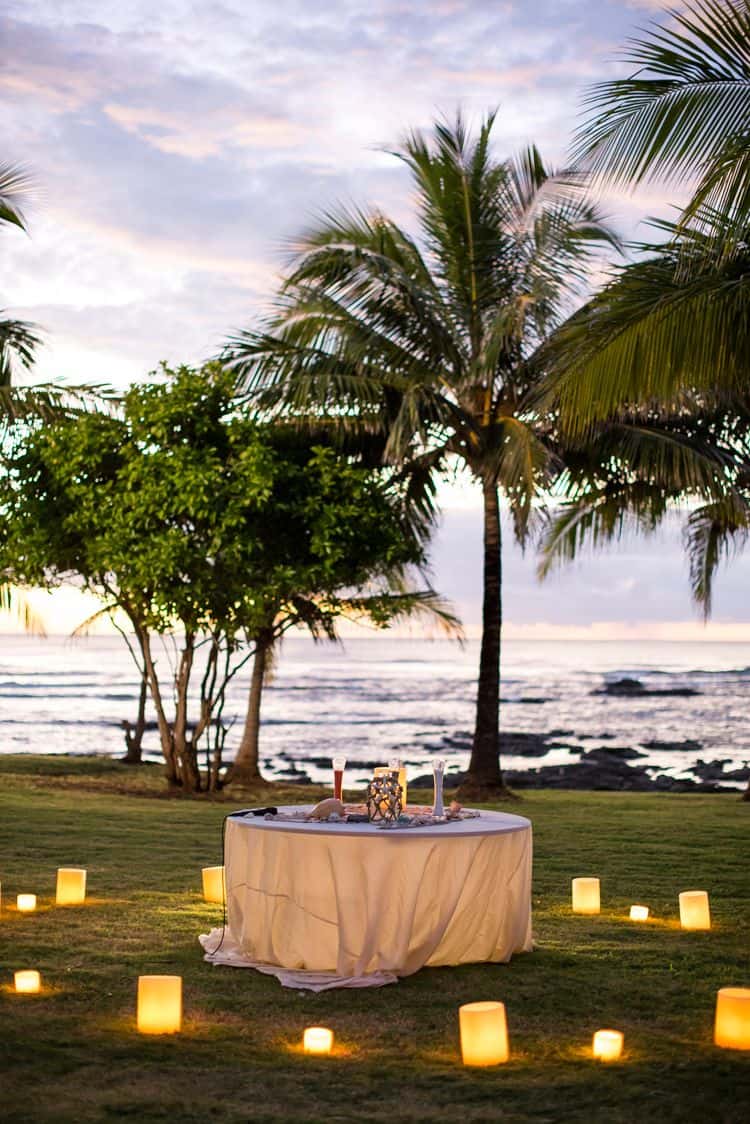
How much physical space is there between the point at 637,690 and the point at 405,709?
16.3 m

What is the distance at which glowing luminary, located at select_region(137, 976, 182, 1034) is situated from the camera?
426 centimetres

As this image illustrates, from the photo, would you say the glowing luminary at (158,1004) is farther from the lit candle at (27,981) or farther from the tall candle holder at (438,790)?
the tall candle holder at (438,790)

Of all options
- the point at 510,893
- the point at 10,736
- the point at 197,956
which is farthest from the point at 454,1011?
the point at 10,736

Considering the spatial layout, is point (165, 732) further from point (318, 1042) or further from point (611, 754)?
point (611, 754)

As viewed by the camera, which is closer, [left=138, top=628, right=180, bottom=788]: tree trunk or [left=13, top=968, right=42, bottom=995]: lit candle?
[left=13, top=968, right=42, bottom=995]: lit candle

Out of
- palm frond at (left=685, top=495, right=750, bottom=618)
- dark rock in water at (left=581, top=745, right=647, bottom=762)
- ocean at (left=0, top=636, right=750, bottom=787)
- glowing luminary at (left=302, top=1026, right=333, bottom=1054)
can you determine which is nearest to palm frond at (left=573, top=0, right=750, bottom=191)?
glowing luminary at (left=302, top=1026, right=333, bottom=1054)

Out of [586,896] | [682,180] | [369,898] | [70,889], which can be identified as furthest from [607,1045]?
[682,180]

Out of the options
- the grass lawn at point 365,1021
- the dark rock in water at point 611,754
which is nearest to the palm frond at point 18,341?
the grass lawn at point 365,1021

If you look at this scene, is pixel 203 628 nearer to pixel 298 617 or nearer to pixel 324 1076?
pixel 298 617

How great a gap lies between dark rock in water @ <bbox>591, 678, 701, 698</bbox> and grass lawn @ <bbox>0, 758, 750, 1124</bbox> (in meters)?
44.1

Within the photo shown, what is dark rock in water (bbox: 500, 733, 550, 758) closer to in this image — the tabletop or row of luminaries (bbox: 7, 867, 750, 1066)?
the tabletop

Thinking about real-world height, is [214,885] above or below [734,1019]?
below

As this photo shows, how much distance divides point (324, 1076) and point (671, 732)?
102ft

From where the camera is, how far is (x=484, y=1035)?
3988mm
